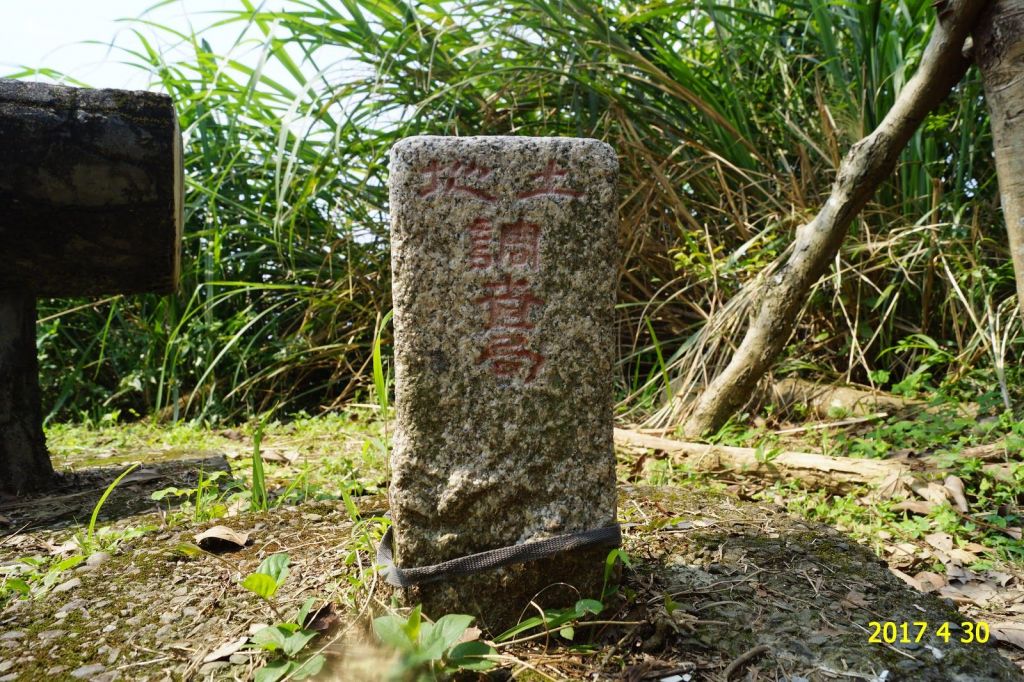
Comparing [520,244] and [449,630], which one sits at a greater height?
[520,244]

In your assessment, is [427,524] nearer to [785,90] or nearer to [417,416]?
[417,416]

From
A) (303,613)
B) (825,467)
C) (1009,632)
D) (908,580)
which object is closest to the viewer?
(303,613)

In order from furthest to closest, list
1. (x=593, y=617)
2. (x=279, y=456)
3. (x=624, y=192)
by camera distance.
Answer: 1. (x=624, y=192)
2. (x=279, y=456)
3. (x=593, y=617)

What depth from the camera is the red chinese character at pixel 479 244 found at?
58.4 inches

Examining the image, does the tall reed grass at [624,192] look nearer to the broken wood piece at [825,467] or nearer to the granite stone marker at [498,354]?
the broken wood piece at [825,467]

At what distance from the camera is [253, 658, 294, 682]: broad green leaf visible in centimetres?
131

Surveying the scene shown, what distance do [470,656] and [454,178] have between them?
895 millimetres

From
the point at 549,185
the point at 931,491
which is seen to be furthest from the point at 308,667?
the point at 931,491

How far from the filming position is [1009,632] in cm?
169

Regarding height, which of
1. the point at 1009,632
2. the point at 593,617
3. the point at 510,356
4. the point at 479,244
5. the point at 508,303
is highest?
the point at 479,244

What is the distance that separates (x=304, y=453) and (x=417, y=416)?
1743 mm

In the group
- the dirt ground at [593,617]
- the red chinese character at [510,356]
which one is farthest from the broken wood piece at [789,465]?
the red chinese character at [510,356]

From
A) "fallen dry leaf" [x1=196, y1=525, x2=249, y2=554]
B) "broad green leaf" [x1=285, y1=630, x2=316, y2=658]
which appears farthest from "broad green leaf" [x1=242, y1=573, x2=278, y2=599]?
"fallen dry leaf" [x1=196, y1=525, x2=249, y2=554]
